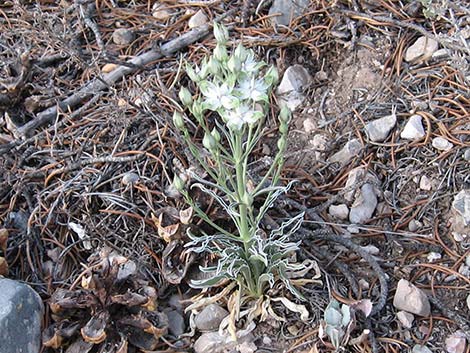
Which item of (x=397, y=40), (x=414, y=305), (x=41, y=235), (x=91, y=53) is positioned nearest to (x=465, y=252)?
(x=414, y=305)

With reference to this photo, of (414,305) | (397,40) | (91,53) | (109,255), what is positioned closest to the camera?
(414,305)

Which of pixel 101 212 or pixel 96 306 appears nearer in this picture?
pixel 96 306

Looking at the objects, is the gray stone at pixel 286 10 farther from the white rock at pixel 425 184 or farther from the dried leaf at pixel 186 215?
the dried leaf at pixel 186 215

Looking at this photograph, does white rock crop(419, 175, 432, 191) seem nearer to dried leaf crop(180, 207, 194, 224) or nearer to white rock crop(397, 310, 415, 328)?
white rock crop(397, 310, 415, 328)

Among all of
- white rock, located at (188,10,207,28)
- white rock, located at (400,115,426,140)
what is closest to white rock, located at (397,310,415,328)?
white rock, located at (400,115,426,140)

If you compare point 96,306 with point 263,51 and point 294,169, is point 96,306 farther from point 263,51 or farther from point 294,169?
point 263,51

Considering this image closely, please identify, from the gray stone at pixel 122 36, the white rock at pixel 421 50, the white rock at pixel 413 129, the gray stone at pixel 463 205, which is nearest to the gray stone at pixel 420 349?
the gray stone at pixel 463 205

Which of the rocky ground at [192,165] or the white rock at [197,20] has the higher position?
the white rock at [197,20]
